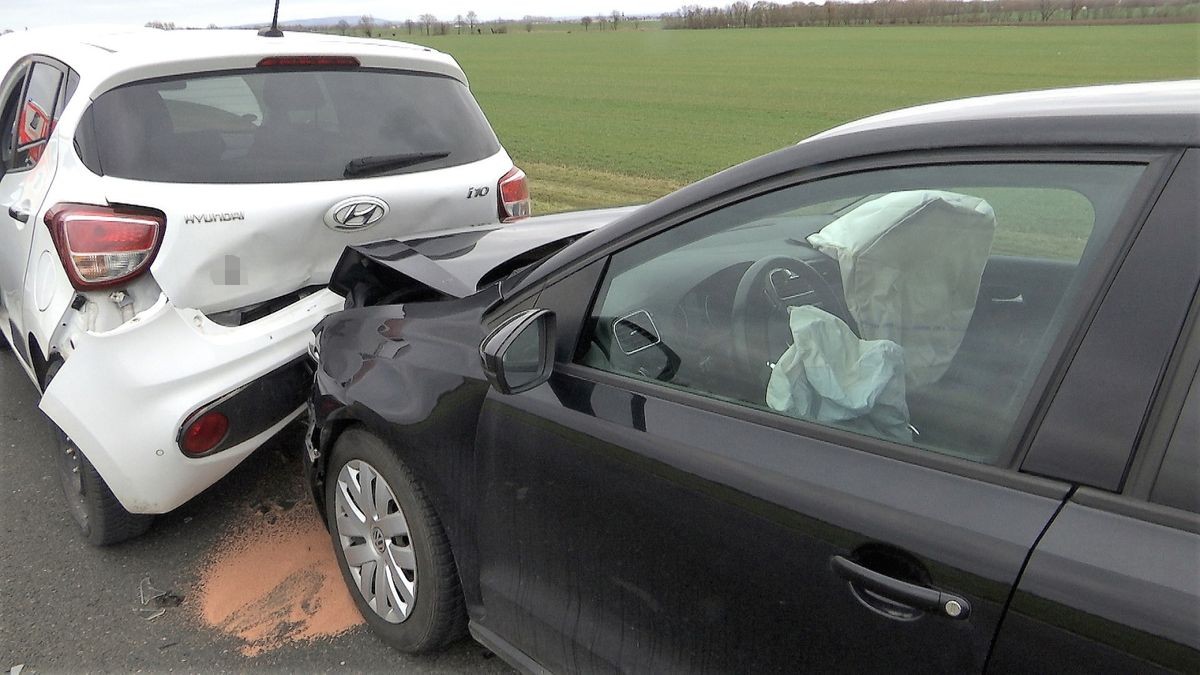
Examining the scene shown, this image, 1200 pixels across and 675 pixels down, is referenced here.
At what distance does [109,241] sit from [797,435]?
7.98ft

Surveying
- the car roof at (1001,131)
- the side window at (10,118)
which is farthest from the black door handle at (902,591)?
the side window at (10,118)

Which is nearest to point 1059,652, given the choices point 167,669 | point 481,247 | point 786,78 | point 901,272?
point 901,272

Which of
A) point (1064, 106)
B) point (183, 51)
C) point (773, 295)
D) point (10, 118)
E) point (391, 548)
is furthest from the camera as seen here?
point (10, 118)

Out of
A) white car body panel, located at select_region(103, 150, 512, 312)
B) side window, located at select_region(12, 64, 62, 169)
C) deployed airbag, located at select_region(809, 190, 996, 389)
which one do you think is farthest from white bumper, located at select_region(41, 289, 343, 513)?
deployed airbag, located at select_region(809, 190, 996, 389)

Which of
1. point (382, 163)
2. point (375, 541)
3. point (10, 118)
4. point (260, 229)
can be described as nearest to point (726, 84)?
point (10, 118)

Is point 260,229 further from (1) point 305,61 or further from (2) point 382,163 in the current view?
(1) point 305,61

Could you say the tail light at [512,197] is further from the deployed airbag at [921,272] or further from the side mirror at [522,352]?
the deployed airbag at [921,272]

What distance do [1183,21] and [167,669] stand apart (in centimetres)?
6511

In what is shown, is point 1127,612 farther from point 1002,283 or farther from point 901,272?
point 901,272

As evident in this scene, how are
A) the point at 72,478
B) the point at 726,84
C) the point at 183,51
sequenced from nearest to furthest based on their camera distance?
the point at 183,51 < the point at 72,478 < the point at 726,84

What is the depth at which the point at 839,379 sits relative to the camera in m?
1.68

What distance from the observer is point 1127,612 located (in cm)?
116

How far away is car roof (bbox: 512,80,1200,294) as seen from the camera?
1311mm

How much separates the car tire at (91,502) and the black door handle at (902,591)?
2701 millimetres
